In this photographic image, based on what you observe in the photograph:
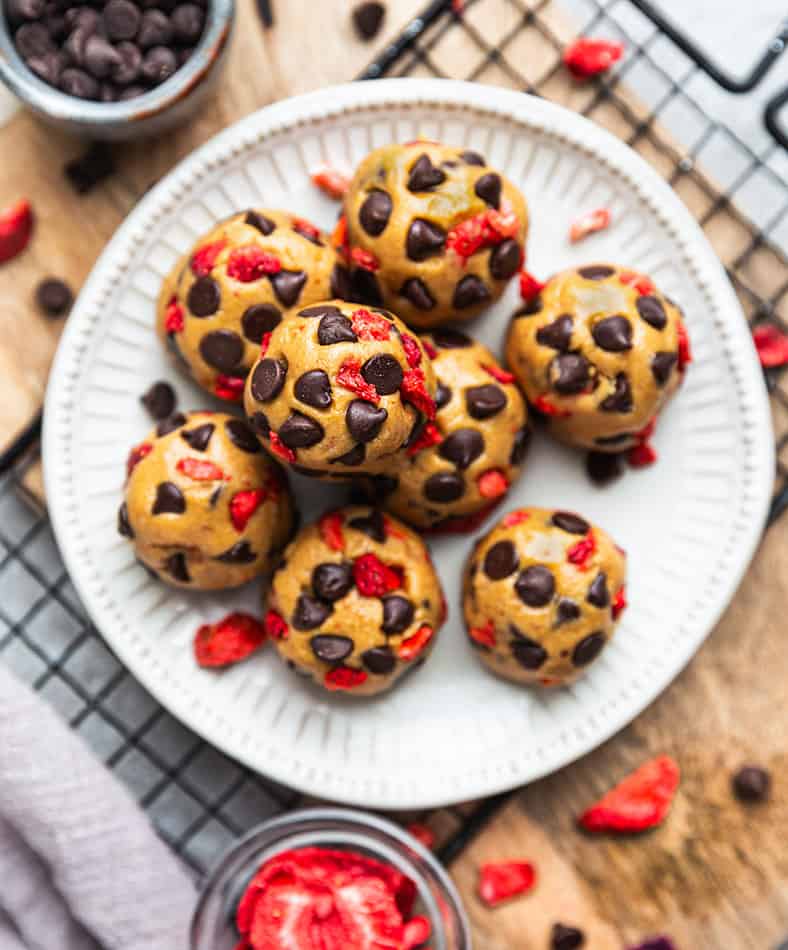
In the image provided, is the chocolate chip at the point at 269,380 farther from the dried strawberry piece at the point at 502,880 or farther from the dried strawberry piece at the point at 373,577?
the dried strawberry piece at the point at 502,880

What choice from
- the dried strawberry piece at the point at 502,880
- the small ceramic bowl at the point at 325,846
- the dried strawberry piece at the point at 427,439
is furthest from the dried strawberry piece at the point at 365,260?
the dried strawberry piece at the point at 502,880

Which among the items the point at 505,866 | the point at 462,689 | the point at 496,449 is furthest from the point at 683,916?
the point at 496,449

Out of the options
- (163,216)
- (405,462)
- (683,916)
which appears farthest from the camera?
(683,916)

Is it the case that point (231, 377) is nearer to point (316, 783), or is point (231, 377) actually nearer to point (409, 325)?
point (409, 325)

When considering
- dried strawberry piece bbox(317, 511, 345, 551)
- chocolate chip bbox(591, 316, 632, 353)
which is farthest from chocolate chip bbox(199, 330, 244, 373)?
chocolate chip bbox(591, 316, 632, 353)

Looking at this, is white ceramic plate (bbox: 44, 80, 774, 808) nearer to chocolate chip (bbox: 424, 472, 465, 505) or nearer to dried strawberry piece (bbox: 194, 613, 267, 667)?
dried strawberry piece (bbox: 194, 613, 267, 667)

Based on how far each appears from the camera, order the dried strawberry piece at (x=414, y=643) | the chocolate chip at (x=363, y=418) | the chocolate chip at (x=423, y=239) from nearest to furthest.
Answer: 1. the chocolate chip at (x=363, y=418)
2. the chocolate chip at (x=423, y=239)
3. the dried strawberry piece at (x=414, y=643)
